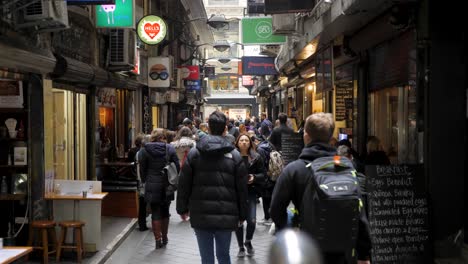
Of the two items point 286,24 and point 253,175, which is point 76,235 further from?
point 286,24

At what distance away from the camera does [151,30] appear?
53.9 feet

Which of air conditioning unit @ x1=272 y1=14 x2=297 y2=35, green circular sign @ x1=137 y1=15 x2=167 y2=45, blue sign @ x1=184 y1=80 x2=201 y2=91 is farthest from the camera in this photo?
blue sign @ x1=184 y1=80 x2=201 y2=91

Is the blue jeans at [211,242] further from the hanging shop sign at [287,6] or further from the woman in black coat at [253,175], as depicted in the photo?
the hanging shop sign at [287,6]

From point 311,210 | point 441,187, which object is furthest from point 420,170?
point 311,210

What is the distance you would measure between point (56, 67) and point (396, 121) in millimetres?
5546

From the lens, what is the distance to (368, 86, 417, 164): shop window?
8.32 m

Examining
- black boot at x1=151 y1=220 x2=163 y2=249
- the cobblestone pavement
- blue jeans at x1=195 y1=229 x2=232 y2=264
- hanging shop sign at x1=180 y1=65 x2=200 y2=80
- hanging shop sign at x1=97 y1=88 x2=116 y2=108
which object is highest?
hanging shop sign at x1=180 y1=65 x2=200 y2=80

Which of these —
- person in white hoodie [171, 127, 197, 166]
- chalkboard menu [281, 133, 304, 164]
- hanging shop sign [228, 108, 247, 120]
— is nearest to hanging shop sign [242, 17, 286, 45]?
chalkboard menu [281, 133, 304, 164]

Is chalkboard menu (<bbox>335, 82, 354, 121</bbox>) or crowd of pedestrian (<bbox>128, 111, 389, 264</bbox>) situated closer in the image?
crowd of pedestrian (<bbox>128, 111, 389, 264</bbox>)

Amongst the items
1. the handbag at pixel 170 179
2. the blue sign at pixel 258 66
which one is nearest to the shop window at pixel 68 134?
the handbag at pixel 170 179

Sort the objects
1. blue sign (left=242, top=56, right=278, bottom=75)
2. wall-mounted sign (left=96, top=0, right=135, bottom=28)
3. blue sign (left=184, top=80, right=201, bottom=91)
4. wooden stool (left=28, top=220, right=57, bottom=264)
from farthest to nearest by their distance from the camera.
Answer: blue sign (left=184, top=80, right=201, bottom=91) < blue sign (left=242, top=56, right=278, bottom=75) < wall-mounted sign (left=96, top=0, right=135, bottom=28) < wooden stool (left=28, top=220, right=57, bottom=264)

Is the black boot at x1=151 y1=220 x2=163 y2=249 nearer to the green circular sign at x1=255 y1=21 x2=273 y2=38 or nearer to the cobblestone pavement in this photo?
the cobblestone pavement

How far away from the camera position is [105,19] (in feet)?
37.3

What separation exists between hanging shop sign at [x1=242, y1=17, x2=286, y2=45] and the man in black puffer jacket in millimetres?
15042
